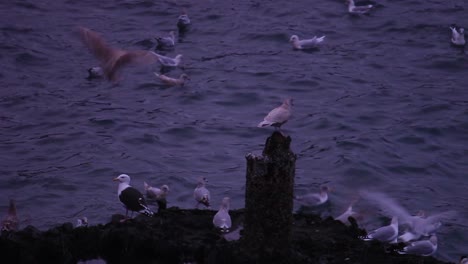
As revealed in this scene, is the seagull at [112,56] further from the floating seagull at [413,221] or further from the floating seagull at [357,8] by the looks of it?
the floating seagull at [357,8]

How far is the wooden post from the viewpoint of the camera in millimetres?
8734

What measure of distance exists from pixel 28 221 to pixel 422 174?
7034mm

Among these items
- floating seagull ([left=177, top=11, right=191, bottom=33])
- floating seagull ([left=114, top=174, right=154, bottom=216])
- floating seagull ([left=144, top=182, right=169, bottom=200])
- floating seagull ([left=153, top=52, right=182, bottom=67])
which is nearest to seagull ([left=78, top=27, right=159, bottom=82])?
floating seagull ([left=144, top=182, right=169, bottom=200])

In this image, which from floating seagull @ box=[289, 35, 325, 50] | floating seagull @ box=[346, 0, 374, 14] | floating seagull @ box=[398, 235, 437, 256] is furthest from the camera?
floating seagull @ box=[346, 0, 374, 14]

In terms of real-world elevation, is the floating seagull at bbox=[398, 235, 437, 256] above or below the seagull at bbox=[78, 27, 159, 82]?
below

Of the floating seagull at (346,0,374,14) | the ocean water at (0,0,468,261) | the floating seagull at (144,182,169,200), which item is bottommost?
the ocean water at (0,0,468,261)

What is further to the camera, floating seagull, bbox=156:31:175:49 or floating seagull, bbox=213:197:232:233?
floating seagull, bbox=156:31:175:49

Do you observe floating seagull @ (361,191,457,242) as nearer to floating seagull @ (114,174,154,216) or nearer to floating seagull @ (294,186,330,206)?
floating seagull @ (294,186,330,206)

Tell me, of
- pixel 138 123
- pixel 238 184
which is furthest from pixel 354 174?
pixel 138 123

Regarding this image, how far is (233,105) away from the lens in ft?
65.2

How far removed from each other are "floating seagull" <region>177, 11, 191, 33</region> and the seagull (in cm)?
927

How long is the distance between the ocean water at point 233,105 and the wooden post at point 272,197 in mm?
4693

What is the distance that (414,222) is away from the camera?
12430mm

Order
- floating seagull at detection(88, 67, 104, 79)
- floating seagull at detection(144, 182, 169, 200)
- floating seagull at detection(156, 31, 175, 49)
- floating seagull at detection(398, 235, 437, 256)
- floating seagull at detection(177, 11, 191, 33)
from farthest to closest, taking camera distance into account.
Result: floating seagull at detection(177, 11, 191, 33), floating seagull at detection(156, 31, 175, 49), floating seagull at detection(88, 67, 104, 79), floating seagull at detection(144, 182, 169, 200), floating seagull at detection(398, 235, 437, 256)
